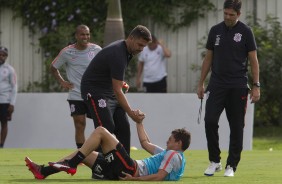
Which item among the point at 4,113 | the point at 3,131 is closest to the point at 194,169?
the point at 3,131

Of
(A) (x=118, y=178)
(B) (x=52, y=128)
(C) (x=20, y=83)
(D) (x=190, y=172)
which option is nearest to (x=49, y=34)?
(C) (x=20, y=83)

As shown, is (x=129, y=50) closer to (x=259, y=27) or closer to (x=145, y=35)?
(x=145, y=35)

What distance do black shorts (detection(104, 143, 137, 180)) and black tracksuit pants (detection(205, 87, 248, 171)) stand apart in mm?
1595

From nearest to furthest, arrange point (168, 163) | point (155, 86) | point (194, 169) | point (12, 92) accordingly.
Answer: point (168, 163)
point (194, 169)
point (12, 92)
point (155, 86)

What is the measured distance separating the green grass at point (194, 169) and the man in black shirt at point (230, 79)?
42 centimetres

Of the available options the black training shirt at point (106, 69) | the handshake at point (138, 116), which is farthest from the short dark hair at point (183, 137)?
the black training shirt at point (106, 69)

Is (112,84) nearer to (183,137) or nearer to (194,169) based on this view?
(183,137)

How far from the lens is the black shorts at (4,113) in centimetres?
2128

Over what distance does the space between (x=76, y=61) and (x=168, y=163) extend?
4.50 meters

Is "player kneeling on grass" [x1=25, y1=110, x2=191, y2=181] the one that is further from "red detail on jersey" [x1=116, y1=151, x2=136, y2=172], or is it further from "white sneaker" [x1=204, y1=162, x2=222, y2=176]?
"white sneaker" [x1=204, y1=162, x2=222, y2=176]

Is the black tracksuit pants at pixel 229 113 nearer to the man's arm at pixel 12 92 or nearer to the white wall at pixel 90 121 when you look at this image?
the white wall at pixel 90 121

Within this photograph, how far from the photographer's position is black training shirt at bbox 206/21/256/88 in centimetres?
1281

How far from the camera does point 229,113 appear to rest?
13.1 m

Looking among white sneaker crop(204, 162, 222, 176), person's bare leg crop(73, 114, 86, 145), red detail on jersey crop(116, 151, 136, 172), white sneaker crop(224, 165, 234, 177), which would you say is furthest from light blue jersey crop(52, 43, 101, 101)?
→ red detail on jersey crop(116, 151, 136, 172)
